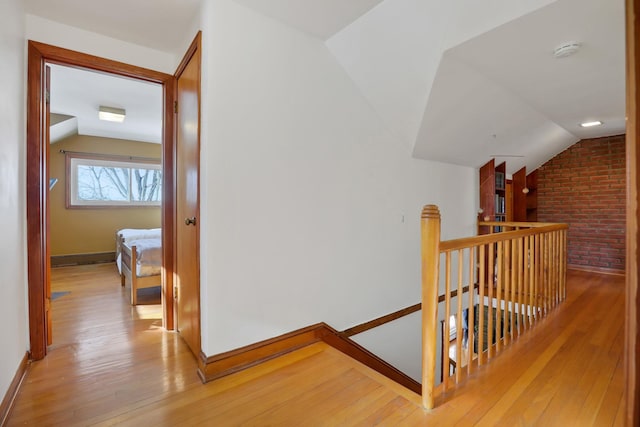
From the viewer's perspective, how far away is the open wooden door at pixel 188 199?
1885 mm

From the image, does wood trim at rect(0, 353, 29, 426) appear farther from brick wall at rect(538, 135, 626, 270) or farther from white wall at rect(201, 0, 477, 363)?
brick wall at rect(538, 135, 626, 270)

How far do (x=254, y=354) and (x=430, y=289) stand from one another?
116cm

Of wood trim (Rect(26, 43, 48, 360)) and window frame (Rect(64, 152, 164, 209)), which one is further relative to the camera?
window frame (Rect(64, 152, 164, 209))

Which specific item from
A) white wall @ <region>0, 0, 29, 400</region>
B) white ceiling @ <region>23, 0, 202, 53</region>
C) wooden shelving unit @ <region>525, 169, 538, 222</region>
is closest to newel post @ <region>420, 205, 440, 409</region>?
white ceiling @ <region>23, 0, 202, 53</region>

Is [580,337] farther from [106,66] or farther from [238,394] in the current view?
[106,66]

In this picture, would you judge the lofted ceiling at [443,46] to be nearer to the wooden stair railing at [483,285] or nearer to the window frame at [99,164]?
the wooden stair railing at [483,285]

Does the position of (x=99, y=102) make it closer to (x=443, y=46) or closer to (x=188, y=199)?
(x=188, y=199)

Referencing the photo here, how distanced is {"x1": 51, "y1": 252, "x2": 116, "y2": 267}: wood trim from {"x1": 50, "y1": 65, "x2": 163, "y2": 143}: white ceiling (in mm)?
1907

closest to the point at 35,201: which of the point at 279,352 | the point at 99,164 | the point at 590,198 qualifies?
the point at 279,352

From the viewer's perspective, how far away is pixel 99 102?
3.62 m

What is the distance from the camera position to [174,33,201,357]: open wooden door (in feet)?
6.18

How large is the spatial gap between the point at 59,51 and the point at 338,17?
1.84 meters

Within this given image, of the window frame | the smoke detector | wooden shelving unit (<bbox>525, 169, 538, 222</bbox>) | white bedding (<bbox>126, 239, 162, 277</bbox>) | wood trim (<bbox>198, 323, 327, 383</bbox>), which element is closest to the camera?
wood trim (<bbox>198, 323, 327, 383</bbox>)

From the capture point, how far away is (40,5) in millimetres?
1818
